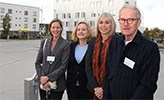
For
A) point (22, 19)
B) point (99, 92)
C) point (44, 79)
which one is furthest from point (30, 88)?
point (22, 19)

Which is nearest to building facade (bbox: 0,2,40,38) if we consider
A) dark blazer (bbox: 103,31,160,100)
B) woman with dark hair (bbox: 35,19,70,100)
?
woman with dark hair (bbox: 35,19,70,100)

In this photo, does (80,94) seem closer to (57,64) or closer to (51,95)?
(51,95)

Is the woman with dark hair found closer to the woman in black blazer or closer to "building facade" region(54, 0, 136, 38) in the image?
the woman in black blazer

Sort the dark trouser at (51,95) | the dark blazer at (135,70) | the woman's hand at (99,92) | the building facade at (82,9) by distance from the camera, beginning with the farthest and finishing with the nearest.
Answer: the building facade at (82,9), the dark trouser at (51,95), the woman's hand at (99,92), the dark blazer at (135,70)

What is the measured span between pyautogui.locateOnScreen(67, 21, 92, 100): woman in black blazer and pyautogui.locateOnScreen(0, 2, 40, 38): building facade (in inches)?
3384

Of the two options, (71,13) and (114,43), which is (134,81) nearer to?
(114,43)

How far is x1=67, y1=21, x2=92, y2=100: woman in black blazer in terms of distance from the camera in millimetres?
3803

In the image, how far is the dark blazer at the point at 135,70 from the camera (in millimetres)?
2553

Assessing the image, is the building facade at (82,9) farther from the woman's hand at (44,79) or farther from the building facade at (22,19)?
the woman's hand at (44,79)

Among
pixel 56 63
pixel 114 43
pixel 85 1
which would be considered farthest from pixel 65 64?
pixel 85 1

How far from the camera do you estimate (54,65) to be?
387 cm

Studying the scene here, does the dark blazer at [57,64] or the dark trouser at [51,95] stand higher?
the dark blazer at [57,64]

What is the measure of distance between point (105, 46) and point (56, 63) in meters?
0.85

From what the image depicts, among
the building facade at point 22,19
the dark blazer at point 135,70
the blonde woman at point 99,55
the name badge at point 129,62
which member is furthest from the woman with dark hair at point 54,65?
the building facade at point 22,19
